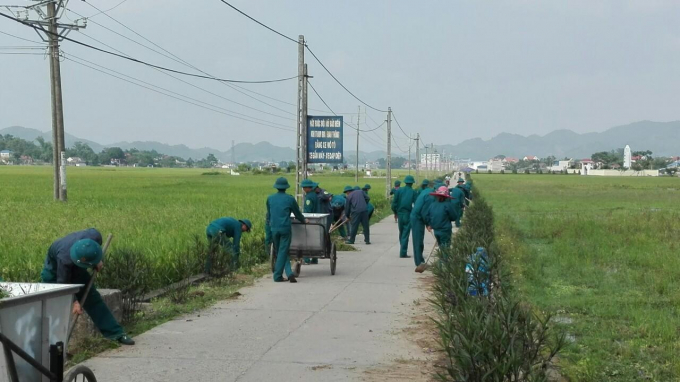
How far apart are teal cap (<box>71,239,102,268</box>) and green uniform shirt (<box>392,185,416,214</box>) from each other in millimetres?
12353

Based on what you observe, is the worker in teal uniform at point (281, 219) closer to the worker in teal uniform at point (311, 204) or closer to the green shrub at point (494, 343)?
the worker in teal uniform at point (311, 204)

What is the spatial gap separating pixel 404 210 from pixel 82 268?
12.1 m

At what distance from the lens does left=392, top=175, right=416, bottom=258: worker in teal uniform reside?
60.7 ft

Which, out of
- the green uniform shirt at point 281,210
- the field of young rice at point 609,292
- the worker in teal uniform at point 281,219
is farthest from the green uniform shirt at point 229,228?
the field of young rice at point 609,292

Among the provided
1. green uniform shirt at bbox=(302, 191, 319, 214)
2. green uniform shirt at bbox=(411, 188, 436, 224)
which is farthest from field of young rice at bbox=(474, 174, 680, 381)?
green uniform shirt at bbox=(302, 191, 319, 214)

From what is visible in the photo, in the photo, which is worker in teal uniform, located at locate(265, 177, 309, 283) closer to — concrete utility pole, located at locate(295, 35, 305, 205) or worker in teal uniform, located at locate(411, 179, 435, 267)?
worker in teal uniform, located at locate(411, 179, 435, 267)

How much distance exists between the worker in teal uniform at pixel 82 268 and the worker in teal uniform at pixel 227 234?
517 centimetres

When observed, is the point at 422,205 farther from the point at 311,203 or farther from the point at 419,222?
the point at 311,203

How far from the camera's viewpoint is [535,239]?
24.7 metres

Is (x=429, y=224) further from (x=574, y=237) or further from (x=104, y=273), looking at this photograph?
(x=574, y=237)

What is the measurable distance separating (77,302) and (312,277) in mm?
7904

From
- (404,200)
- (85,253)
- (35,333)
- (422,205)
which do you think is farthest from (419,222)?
(35,333)

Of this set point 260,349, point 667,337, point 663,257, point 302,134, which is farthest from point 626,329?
point 302,134

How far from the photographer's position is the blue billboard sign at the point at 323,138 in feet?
74.4
